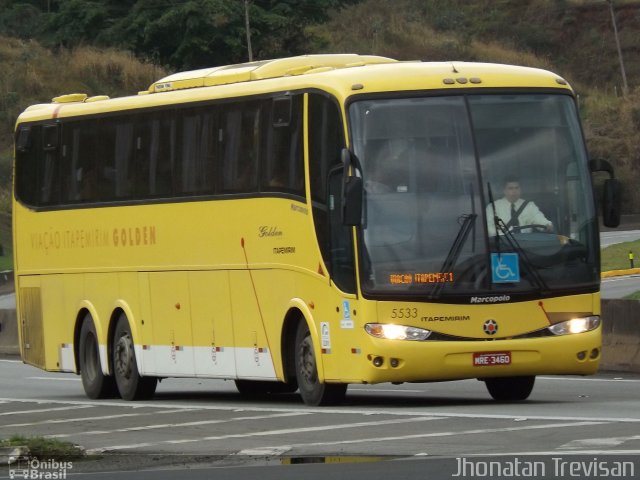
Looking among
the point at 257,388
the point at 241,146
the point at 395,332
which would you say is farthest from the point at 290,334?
the point at 257,388

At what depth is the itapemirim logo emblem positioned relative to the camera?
58.7 ft

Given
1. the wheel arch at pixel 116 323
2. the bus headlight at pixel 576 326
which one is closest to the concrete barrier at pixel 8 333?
the wheel arch at pixel 116 323

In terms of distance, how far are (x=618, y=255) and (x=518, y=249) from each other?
43719mm

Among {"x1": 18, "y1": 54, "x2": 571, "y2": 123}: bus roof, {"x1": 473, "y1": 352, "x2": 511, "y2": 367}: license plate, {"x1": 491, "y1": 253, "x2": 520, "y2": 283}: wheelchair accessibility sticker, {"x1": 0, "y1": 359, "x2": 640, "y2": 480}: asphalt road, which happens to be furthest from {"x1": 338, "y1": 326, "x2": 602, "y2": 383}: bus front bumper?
{"x1": 18, "y1": 54, "x2": 571, "y2": 123}: bus roof

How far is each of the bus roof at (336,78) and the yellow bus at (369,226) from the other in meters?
0.03

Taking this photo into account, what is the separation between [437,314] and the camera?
17781mm

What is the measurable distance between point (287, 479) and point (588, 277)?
7389 millimetres

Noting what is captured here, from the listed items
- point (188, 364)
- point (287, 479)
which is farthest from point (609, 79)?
point (287, 479)

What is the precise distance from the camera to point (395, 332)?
58.4 ft

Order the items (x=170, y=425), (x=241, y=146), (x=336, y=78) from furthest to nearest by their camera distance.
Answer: (x=241, y=146), (x=336, y=78), (x=170, y=425)

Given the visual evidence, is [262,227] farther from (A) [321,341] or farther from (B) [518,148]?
(B) [518,148]

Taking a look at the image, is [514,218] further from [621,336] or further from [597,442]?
[621,336]

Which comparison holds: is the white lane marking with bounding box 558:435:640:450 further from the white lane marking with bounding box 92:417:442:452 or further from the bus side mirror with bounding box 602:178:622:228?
the bus side mirror with bounding box 602:178:622:228

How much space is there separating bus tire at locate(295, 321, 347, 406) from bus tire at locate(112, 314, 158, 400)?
4247 mm
